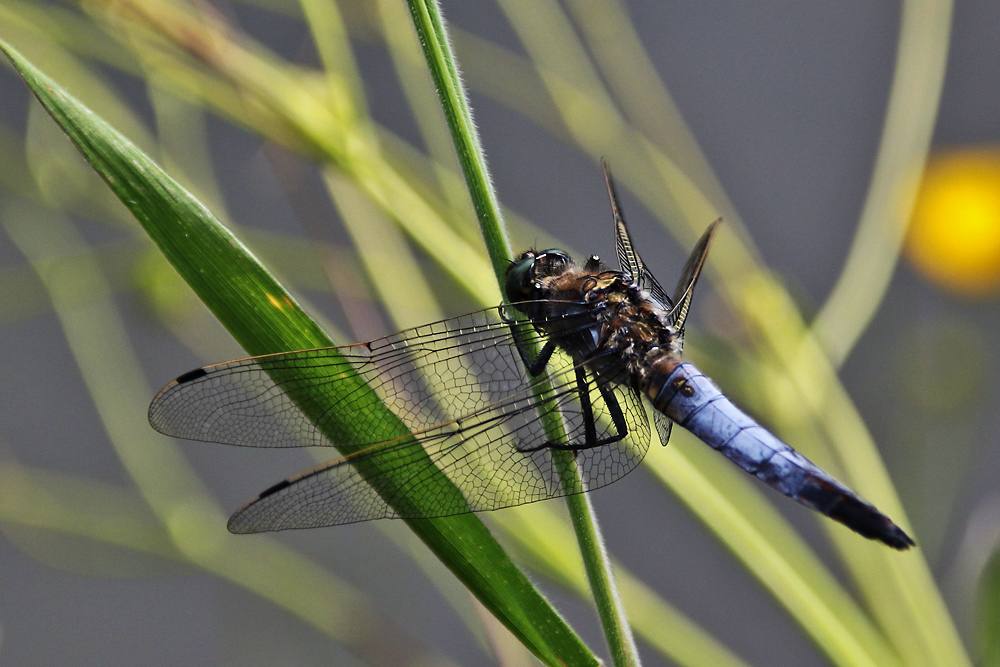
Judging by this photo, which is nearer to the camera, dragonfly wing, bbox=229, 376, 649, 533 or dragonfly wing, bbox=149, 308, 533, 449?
dragonfly wing, bbox=149, 308, 533, 449

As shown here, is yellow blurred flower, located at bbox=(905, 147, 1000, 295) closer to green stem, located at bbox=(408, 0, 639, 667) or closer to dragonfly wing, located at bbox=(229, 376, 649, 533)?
dragonfly wing, located at bbox=(229, 376, 649, 533)

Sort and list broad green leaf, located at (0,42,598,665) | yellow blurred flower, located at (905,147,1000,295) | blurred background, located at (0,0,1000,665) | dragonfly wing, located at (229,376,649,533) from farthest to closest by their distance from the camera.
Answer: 1. yellow blurred flower, located at (905,147,1000,295)
2. blurred background, located at (0,0,1000,665)
3. dragonfly wing, located at (229,376,649,533)
4. broad green leaf, located at (0,42,598,665)

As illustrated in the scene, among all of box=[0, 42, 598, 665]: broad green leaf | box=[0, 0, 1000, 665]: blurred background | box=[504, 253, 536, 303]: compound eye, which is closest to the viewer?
box=[0, 42, 598, 665]: broad green leaf

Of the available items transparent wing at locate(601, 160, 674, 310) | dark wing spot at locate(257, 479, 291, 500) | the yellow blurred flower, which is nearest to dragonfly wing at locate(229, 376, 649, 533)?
dark wing spot at locate(257, 479, 291, 500)

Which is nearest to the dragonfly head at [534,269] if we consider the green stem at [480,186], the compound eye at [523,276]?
the compound eye at [523,276]

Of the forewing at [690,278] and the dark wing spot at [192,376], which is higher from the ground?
the dark wing spot at [192,376]

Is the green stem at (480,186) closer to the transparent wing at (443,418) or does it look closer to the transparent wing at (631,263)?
the transparent wing at (443,418)

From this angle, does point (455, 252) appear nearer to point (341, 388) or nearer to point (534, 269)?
point (534, 269)

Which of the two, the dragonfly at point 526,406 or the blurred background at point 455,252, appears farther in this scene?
the blurred background at point 455,252
